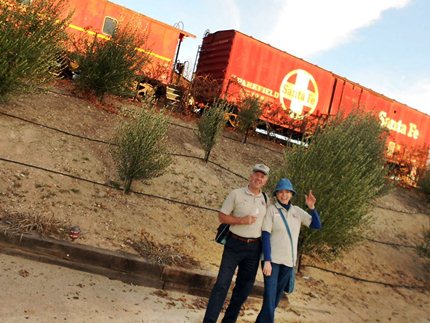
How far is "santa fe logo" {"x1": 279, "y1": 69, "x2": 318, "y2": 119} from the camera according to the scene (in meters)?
15.5

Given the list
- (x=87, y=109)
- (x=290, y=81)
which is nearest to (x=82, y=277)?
(x=87, y=109)

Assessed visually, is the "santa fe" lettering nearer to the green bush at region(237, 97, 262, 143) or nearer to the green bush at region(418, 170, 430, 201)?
the green bush at region(418, 170, 430, 201)

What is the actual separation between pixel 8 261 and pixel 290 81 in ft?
44.0

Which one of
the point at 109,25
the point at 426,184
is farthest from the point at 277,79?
the point at 426,184

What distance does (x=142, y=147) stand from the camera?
277 inches

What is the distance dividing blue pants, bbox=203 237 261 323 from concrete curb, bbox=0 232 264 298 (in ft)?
5.07

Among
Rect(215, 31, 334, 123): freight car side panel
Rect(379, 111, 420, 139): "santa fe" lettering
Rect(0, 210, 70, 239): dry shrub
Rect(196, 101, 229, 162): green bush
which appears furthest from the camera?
Rect(379, 111, 420, 139): "santa fe" lettering

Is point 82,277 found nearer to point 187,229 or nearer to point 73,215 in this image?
point 73,215

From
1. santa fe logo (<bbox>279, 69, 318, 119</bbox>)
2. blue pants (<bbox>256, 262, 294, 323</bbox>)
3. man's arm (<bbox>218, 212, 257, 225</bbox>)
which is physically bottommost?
blue pants (<bbox>256, 262, 294, 323</bbox>)

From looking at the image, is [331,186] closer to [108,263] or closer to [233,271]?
[233,271]

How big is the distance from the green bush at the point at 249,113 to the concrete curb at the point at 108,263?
8645 millimetres

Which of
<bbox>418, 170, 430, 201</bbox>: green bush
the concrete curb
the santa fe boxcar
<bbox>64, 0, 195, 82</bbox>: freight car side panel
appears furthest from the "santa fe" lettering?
the concrete curb

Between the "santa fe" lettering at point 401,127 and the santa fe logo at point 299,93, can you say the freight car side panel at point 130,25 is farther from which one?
the "santa fe" lettering at point 401,127

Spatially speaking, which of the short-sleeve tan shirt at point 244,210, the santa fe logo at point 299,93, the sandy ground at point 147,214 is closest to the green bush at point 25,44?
the sandy ground at point 147,214
